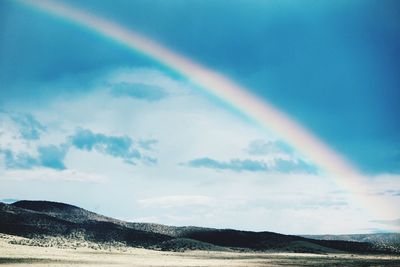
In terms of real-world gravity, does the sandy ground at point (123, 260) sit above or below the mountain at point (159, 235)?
below

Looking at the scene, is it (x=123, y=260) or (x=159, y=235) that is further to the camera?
(x=159, y=235)

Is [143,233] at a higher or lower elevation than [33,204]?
lower

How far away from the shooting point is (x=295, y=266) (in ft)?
195

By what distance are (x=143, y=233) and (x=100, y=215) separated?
38.8 meters

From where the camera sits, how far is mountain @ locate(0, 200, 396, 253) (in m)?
114

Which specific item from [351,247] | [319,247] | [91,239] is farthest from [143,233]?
[351,247]

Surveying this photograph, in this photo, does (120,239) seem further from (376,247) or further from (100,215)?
(376,247)

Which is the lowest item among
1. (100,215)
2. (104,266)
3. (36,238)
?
(104,266)

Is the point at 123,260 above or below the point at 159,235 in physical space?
below

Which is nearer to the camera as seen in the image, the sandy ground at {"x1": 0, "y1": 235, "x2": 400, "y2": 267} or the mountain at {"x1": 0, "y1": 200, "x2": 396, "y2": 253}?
the sandy ground at {"x1": 0, "y1": 235, "x2": 400, "y2": 267}

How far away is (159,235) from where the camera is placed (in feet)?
418

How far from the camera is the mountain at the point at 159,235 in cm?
11356

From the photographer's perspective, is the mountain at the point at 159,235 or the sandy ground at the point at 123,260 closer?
the sandy ground at the point at 123,260

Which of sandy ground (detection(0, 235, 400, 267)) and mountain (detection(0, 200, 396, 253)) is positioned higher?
mountain (detection(0, 200, 396, 253))
